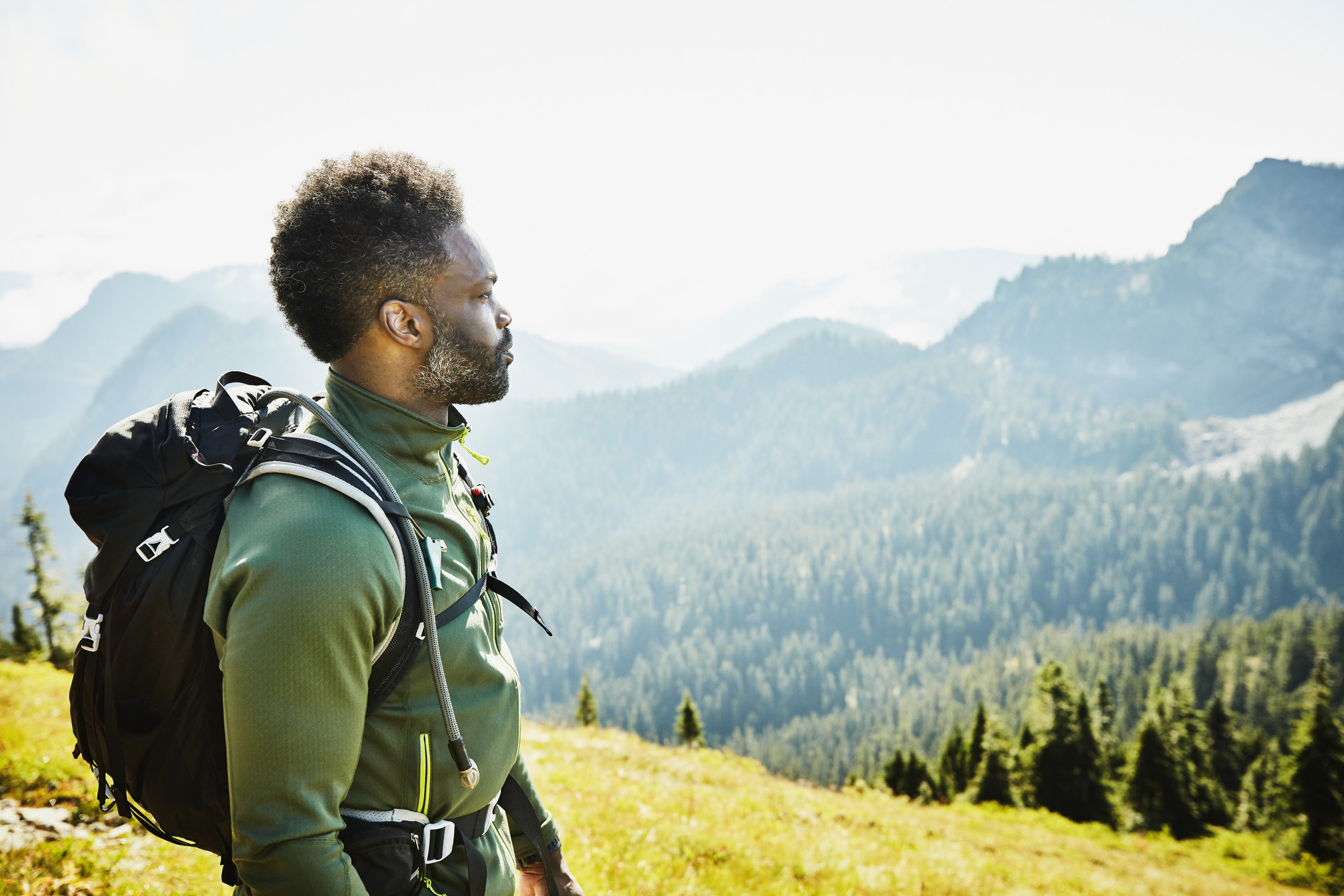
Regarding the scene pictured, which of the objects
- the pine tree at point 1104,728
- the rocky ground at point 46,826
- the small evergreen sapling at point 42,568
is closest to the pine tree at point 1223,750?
the pine tree at point 1104,728

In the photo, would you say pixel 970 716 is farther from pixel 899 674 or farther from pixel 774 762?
pixel 899 674

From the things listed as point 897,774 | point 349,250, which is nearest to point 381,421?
point 349,250

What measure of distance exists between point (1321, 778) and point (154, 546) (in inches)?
1985

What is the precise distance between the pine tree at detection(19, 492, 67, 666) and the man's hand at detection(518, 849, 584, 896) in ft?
113

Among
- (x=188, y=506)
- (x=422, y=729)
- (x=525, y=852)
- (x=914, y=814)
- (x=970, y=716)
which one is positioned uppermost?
(x=188, y=506)

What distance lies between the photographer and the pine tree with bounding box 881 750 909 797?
145ft

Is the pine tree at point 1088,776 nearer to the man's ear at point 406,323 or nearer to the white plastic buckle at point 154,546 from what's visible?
the man's ear at point 406,323

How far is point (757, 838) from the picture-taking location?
9.18 meters

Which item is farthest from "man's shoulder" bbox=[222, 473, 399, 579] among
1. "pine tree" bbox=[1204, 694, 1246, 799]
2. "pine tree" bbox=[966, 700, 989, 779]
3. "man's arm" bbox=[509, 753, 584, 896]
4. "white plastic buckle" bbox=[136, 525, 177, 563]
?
"pine tree" bbox=[1204, 694, 1246, 799]

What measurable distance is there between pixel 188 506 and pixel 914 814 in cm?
1921

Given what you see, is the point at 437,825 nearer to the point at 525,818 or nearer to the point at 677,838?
the point at 525,818

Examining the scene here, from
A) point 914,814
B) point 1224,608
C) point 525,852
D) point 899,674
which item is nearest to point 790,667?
point 899,674

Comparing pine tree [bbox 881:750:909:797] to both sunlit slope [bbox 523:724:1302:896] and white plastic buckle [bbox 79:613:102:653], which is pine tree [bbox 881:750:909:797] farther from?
white plastic buckle [bbox 79:613:102:653]

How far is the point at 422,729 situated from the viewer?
193 cm
